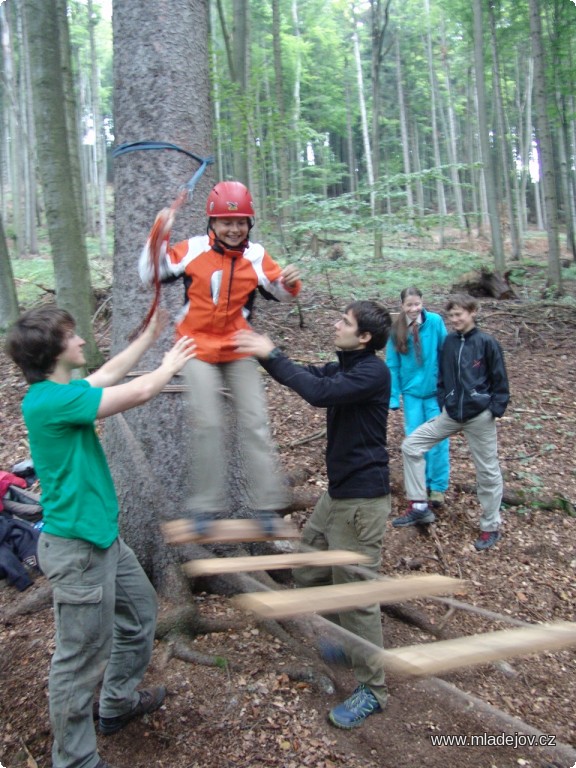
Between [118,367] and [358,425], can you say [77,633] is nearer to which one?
[118,367]

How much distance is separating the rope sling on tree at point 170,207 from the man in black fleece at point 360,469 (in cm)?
69

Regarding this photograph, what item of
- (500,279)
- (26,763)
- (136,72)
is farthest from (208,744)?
(500,279)

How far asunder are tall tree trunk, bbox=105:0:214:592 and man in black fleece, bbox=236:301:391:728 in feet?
3.34

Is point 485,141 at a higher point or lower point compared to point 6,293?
higher

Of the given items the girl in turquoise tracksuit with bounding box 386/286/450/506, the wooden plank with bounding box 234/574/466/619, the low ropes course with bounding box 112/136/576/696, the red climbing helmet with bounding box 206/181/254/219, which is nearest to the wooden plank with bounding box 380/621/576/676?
the low ropes course with bounding box 112/136/576/696

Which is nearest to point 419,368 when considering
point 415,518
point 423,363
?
point 423,363

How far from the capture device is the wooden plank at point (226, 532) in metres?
2.88

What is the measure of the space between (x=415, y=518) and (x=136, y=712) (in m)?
3.01

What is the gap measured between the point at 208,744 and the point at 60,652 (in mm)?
1039

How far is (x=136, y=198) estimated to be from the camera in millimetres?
3727

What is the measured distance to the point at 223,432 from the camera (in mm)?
3234

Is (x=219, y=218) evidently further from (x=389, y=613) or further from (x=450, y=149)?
(x=450, y=149)

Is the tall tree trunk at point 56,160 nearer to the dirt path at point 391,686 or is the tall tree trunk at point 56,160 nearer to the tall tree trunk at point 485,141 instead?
the dirt path at point 391,686

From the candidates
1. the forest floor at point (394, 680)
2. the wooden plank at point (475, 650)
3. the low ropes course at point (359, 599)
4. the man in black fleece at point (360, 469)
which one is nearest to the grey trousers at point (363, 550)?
the man in black fleece at point (360, 469)
